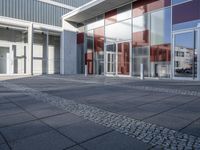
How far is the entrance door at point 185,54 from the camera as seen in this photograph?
11031 millimetres

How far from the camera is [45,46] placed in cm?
2264

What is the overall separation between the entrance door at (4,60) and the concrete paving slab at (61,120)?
17.6 metres

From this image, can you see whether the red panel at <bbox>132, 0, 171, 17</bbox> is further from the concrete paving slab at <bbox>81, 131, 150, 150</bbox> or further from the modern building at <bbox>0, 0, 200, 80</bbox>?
the concrete paving slab at <bbox>81, 131, 150, 150</bbox>

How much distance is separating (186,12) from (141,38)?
11.1 ft

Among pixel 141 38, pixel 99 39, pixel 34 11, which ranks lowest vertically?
pixel 141 38

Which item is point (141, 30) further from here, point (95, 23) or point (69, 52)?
point (69, 52)

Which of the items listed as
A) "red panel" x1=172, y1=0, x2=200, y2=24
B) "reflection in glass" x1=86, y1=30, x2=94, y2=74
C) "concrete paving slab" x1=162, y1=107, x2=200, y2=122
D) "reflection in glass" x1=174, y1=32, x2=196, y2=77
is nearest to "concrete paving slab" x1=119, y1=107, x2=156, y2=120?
"concrete paving slab" x1=162, y1=107, x2=200, y2=122

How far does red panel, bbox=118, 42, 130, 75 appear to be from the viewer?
597 inches

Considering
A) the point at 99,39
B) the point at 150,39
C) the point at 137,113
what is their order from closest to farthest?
the point at 137,113, the point at 150,39, the point at 99,39

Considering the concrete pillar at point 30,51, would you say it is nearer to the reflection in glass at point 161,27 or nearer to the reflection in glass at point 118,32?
the reflection in glass at point 118,32

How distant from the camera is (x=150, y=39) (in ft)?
43.4

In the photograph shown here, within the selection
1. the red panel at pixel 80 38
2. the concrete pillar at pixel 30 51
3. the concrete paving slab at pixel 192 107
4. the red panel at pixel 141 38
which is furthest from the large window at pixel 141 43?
the concrete pillar at pixel 30 51

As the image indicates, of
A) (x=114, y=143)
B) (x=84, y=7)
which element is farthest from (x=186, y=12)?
(x=114, y=143)

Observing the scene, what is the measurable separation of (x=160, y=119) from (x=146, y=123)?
0.39 metres
